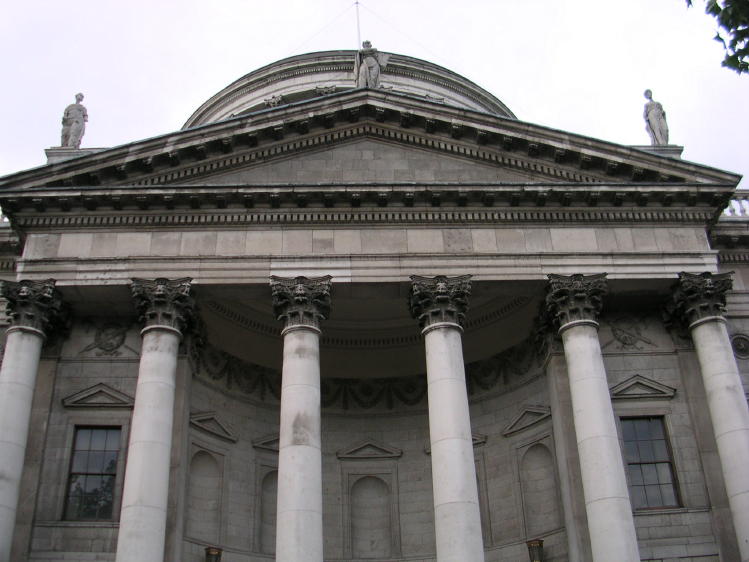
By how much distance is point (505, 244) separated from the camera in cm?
2162

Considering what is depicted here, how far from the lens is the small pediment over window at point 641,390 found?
864 inches

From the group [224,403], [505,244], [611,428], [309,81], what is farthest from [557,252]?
[309,81]

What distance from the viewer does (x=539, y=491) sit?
23.7 metres

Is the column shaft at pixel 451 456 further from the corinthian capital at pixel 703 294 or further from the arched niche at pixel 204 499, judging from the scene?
the arched niche at pixel 204 499

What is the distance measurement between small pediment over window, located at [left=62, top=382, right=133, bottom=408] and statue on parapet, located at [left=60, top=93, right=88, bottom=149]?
7.13 meters

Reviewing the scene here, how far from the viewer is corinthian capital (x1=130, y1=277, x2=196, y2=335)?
20.3 metres

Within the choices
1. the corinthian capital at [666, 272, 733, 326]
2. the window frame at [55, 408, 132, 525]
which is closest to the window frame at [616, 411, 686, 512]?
the corinthian capital at [666, 272, 733, 326]

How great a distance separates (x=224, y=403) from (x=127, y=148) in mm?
7630

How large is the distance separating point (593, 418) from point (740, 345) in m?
6.11

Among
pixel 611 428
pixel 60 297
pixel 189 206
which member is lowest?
pixel 611 428

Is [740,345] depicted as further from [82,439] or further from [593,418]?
[82,439]

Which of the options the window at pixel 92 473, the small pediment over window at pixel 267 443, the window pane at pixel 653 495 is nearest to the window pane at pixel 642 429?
the window pane at pixel 653 495

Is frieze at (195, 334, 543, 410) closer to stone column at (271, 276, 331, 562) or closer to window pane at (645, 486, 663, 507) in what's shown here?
stone column at (271, 276, 331, 562)

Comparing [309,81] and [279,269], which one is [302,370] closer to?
[279,269]
